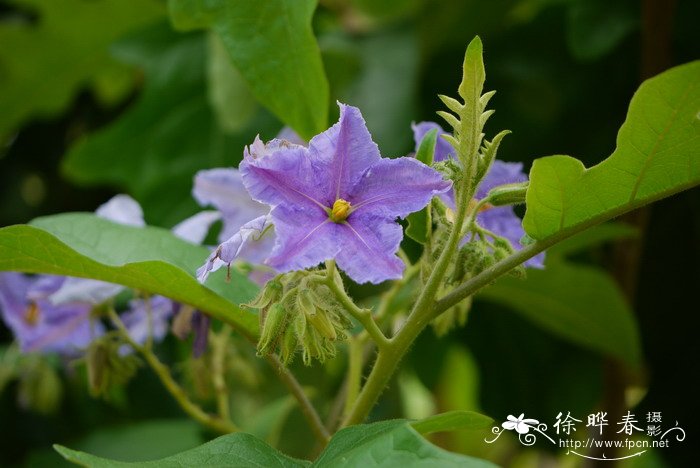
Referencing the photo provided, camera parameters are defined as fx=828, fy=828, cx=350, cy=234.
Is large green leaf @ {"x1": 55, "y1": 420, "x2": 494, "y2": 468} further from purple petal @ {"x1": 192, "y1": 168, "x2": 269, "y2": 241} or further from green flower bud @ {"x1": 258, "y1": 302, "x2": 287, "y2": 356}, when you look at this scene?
purple petal @ {"x1": 192, "y1": 168, "x2": 269, "y2": 241}

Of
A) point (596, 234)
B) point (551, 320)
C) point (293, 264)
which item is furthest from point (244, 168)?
point (551, 320)

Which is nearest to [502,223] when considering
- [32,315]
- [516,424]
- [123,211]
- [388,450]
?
[516,424]

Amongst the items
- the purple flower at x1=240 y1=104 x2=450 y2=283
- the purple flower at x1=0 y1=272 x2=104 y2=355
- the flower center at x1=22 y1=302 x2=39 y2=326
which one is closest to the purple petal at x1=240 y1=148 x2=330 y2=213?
the purple flower at x1=240 y1=104 x2=450 y2=283

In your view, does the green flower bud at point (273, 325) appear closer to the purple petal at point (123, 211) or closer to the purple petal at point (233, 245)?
the purple petal at point (233, 245)

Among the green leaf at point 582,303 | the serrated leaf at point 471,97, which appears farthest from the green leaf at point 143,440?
the serrated leaf at point 471,97

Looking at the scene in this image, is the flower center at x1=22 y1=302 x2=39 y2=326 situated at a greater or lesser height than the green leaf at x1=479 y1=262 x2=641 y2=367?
lesser
